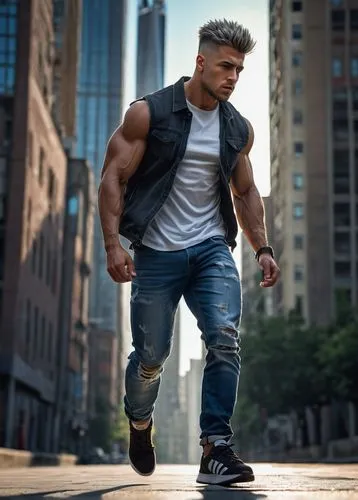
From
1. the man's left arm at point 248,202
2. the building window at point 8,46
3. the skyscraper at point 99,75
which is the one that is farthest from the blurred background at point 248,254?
the skyscraper at point 99,75

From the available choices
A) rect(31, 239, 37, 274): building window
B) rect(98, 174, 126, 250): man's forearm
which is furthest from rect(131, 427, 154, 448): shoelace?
rect(31, 239, 37, 274): building window

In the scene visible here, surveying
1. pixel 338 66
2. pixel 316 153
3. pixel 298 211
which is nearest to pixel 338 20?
pixel 338 66

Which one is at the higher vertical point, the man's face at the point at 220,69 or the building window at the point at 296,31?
the building window at the point at 296,31

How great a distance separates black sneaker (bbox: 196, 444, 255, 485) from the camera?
4.47 metres

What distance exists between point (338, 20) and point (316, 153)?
1153cm

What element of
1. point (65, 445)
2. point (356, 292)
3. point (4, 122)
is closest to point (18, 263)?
point (4, 122)

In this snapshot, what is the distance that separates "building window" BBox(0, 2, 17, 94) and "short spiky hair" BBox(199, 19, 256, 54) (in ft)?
149

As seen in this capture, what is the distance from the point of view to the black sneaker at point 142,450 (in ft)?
17.0

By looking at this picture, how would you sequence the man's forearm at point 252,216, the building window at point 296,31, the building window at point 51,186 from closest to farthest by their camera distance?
the man's forearm at point 252,216
the building window at point 51,186
the building window at point 296,31

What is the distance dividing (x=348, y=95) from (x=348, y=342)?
5029 cm

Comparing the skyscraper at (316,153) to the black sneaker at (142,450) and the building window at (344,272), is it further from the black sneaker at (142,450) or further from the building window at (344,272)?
the black sneaker at (142,450)

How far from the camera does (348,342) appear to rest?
3800 cm

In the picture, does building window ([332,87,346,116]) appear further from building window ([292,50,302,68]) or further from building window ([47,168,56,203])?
building window ([47,168,56,203])

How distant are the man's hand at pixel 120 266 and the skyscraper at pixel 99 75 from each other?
17038 cm
